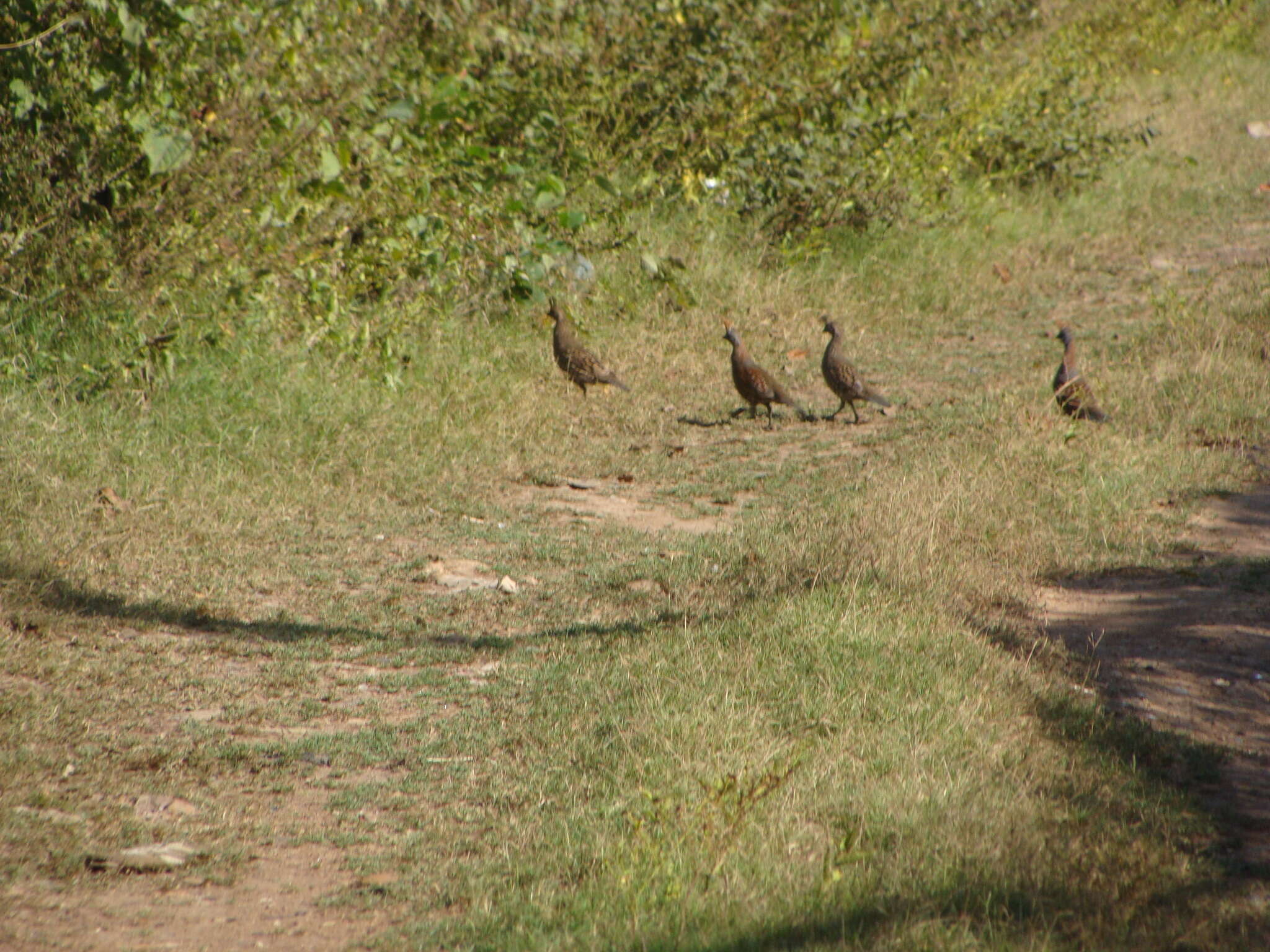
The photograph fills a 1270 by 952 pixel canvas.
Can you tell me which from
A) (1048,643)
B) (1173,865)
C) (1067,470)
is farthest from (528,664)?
(1067,470)

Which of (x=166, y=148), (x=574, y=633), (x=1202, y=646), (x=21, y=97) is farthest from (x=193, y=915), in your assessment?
(x=21, y=97)

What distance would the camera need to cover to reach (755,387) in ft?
28.6

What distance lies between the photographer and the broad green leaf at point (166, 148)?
6.50 meters

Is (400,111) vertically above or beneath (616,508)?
above

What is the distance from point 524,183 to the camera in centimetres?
→ 906

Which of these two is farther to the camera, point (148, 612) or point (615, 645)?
point (148, 612)

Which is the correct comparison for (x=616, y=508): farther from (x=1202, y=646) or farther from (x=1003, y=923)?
(x=1003, y=923)

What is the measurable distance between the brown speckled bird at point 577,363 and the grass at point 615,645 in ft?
0.53

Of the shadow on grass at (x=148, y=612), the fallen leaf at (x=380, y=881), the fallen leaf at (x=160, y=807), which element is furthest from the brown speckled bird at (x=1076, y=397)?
the fallen leaf at (x=160, y=807)

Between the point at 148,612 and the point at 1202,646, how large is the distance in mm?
4001

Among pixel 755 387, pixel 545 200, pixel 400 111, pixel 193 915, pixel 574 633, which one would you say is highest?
pixel 400 111

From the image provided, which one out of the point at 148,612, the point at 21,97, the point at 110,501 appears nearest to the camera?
the point at 148,612

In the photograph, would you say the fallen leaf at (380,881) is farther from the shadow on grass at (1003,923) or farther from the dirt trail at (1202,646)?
the dirt trail at (1202,646)

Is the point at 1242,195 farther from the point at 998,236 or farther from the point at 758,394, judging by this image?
the point at 758,394
